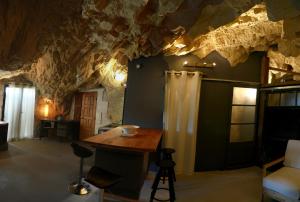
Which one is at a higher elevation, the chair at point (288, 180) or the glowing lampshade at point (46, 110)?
the glowing lampshade at point (46, 110)

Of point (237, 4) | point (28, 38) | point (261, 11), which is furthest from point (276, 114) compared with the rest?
point (28, 38)

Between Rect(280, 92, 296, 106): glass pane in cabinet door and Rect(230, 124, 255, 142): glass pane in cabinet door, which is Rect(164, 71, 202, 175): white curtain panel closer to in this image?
Rect(230, 124, 255, 142): glass pane in cabinet door

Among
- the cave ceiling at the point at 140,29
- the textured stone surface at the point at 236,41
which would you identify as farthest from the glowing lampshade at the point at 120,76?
the textured stone surface at the point at 236,41

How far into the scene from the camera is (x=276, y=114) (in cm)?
445

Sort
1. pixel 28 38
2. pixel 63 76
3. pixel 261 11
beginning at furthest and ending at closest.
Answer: pixel 63 76 → pixel 28 38 → pixel 261 11

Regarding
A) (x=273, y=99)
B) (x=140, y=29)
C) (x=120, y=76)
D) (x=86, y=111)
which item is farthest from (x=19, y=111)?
(x=273, y=99)

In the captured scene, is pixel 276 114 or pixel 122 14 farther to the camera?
pixel 276 114

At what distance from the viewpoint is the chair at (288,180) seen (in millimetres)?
2662

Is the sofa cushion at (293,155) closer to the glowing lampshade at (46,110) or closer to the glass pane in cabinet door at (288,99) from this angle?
the glass pane in cabinet door at (288,99)

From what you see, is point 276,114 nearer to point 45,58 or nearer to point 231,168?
point 231,168

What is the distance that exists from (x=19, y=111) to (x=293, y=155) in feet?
25.1

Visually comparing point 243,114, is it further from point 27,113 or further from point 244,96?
point 27,113

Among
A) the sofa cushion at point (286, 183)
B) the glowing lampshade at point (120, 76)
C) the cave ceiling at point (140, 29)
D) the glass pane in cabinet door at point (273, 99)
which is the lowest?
the sofa cushion at point (286, 183)

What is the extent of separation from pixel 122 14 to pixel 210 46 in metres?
1.92
